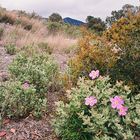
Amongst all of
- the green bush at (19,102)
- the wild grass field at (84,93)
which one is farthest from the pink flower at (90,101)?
the green bush at (19,102)

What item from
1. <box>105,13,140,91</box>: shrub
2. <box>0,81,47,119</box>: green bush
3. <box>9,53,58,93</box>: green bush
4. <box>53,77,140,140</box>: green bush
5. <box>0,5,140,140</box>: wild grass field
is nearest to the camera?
<box>53,77,140,140</box>: green bush

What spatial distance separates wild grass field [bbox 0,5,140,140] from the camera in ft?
16.2

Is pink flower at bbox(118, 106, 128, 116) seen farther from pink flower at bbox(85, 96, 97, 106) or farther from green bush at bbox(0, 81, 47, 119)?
green bush at bbox(0, 81, 47, 119)

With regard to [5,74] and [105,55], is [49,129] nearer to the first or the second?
[105,55]

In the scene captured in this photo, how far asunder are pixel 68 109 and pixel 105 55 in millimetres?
1531

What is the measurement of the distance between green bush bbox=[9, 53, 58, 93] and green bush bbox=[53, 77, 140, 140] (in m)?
1.13

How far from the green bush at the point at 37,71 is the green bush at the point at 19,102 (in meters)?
0.31

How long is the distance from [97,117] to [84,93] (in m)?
0.52

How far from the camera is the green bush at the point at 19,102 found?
578 centimetres

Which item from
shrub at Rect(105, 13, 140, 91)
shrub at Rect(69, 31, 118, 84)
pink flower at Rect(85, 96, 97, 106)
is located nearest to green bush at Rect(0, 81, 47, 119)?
shrub at Rect(69, 31, 118, 84)

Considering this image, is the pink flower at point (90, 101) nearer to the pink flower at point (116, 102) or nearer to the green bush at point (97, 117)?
the green bush at point (97, 117)

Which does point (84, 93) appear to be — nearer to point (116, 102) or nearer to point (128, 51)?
point (116, 102)

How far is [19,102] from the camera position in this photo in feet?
19.1

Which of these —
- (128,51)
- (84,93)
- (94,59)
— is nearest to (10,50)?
(94,59)
